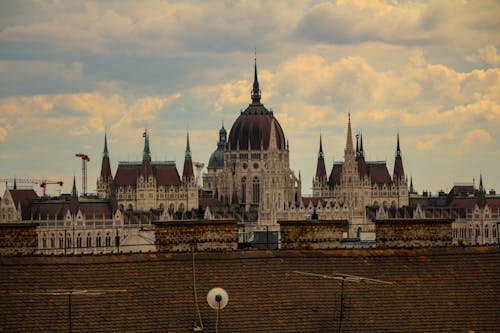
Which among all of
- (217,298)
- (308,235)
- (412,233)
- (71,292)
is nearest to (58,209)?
(412,233)

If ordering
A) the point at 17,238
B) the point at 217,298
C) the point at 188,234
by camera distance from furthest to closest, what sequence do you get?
the point at 188,234
the point at 17,238
the point at 217,298

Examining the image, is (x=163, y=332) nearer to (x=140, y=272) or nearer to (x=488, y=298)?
(x=140, y=272)

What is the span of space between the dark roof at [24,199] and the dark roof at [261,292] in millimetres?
159662

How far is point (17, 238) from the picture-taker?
34.7m

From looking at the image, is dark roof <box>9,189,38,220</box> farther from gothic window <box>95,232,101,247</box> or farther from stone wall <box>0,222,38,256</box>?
stone wall <box>0,222,38,256</box>

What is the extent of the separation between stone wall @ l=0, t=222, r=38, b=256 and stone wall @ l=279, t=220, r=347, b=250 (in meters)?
5.90

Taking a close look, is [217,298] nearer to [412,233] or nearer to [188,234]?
[188,234]

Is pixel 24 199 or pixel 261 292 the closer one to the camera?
pixel 261 292

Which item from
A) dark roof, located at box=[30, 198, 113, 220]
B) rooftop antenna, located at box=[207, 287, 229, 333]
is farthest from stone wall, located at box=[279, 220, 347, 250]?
dark roof, located at box=[30, 198, 113, 220]

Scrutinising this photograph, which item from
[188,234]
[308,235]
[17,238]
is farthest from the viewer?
[308,235]

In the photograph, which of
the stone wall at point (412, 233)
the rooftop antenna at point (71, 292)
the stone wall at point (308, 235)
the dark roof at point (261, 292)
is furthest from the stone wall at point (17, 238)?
the stone wall at point (412, 233)

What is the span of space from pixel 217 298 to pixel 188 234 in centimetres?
543

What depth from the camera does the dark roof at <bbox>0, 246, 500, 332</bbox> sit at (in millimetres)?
31406

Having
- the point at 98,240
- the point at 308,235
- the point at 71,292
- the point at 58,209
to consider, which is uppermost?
the point at 58,209
